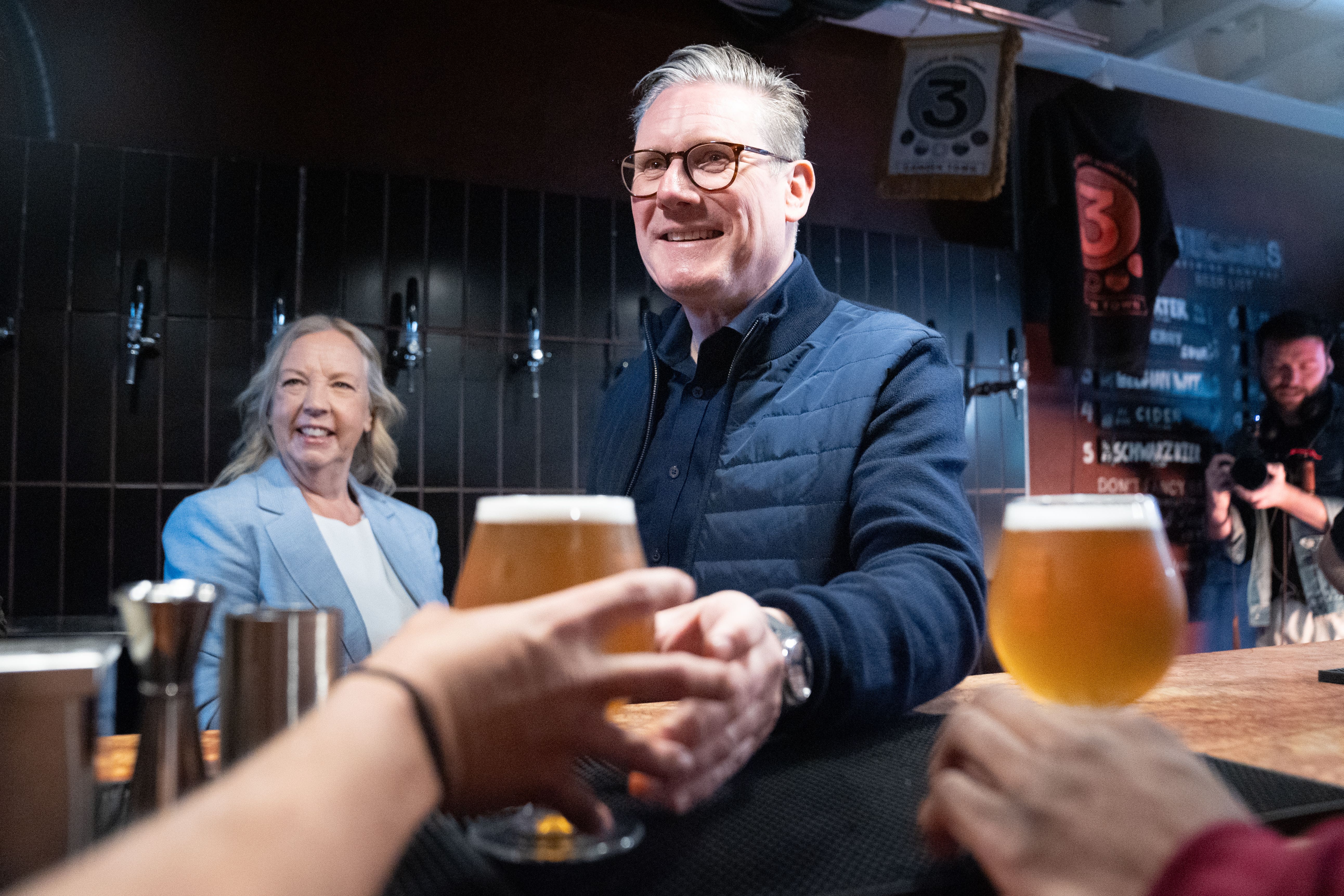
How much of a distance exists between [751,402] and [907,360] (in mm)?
Answer: 274

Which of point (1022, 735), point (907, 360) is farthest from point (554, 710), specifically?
point (907, 360)

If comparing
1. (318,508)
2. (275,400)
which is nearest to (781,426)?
(318,508)

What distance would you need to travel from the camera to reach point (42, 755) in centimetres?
51

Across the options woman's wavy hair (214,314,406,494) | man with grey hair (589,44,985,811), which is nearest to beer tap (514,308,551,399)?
woman's wavy hair (214,314,406,494)

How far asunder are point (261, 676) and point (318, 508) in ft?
8.57

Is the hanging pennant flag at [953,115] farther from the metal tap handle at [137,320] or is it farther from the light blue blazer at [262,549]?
the metal tap handle at [137,320]

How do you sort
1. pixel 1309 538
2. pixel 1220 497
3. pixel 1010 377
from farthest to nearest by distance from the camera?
pixel 1220 497
pixel 1010 377
pixel 1309 538

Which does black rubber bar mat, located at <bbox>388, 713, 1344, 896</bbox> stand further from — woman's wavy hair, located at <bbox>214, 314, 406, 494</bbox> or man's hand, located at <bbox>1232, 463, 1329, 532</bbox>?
man's hand, located at <bbox>1232, 463, 1329, 532</bbox>

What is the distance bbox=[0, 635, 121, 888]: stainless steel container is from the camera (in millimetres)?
504

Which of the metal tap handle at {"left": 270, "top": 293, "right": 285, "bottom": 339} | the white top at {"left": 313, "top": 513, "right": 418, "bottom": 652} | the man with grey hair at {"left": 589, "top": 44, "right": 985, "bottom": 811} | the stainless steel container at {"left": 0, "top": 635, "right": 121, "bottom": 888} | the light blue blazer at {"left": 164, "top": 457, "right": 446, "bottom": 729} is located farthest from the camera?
the metal tap handle at {"left": 270, "top": 293, "right": 285, "bottom": 339}

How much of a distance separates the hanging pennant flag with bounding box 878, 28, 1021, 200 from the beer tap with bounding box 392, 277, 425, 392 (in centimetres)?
208

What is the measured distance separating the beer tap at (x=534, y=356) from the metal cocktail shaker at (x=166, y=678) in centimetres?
292

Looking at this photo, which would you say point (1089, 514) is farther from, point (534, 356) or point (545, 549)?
point (534, 356)

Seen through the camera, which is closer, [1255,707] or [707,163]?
[1255,707]
